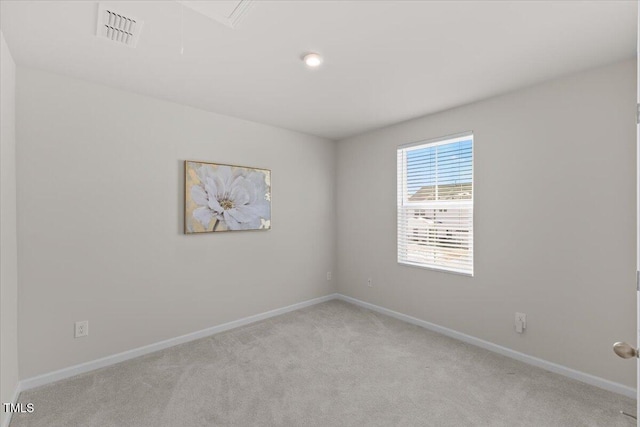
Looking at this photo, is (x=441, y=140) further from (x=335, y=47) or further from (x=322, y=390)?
(x=322, y=390)

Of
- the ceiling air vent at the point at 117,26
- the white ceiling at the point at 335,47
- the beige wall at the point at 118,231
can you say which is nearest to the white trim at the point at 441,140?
the white ceiling at the point at 335,47

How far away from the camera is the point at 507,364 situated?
2545 mm

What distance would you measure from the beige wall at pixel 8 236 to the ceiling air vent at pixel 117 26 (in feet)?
2.10

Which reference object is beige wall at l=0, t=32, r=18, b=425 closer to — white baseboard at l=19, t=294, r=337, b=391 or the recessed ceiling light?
white baseboard at l=19, t=294, r=337, b=391

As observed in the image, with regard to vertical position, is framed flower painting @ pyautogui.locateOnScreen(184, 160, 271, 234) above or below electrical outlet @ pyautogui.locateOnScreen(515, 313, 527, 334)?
above

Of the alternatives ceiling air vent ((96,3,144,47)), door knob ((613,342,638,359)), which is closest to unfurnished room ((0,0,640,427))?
ceiling air vent ((96,3,144,47))

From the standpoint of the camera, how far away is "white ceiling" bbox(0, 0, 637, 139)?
5.36 ft

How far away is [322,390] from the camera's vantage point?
2.18 metres

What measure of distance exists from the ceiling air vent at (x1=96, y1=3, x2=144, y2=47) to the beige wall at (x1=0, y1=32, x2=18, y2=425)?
2.10ft

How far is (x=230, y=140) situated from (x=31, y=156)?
1.64 metres

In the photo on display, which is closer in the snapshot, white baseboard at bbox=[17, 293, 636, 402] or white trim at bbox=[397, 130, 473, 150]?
white baseboard at bbox=[17, 293, 636, 402]

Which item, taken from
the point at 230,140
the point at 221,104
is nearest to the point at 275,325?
the point at 230,140

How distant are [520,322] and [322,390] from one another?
182 cm

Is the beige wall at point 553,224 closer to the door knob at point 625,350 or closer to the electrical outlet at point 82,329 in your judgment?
the door knob at point 625,350
